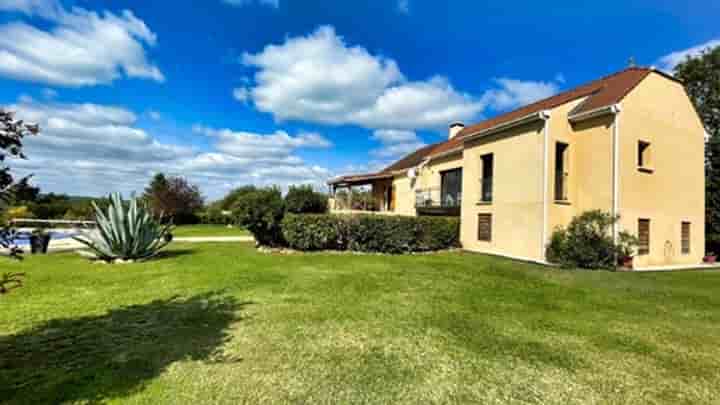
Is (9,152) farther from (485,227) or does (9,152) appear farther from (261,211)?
(485,227)

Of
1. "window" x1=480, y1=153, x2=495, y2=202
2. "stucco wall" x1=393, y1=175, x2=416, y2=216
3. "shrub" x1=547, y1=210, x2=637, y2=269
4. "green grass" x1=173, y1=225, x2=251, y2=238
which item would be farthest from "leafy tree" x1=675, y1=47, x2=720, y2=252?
"green grass" x1=173, y1=225, x2=251, y2=238

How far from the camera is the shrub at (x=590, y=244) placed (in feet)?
37.3

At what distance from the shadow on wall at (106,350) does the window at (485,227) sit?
40.5ft

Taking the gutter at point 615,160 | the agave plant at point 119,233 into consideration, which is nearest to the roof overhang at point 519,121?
the gutter at point 615,160

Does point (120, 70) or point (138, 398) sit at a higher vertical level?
point (120, 70)

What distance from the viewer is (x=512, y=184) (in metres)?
13.9

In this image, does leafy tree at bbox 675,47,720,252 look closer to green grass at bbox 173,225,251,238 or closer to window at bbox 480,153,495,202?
window at bbox 480,153,495,202

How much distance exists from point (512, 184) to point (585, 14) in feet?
24.9

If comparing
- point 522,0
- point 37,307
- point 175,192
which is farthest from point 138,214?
point 175,192

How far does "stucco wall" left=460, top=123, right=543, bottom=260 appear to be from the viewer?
1281cm

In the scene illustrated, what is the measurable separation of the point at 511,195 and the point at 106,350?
1421 centimetres

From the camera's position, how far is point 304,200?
19938mm

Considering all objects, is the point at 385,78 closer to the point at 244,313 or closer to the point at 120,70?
the point at 120,70

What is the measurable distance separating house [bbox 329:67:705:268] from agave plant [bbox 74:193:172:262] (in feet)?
46.0
